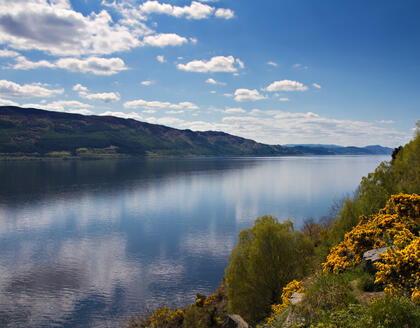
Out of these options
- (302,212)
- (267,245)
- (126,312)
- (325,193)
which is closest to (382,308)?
(267,245)

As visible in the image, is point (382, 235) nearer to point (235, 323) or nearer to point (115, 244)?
point (235, 323)

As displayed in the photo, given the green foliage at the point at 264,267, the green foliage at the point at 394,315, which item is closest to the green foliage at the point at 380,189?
the green foliage at the point at 264,267

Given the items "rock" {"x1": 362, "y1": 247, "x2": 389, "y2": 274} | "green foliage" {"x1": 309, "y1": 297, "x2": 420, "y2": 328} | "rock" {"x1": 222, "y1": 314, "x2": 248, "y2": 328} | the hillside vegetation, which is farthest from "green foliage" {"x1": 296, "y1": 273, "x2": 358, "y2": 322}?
"rock" {"x1": 222, "y1": 314, "x2": 248, "y2": 328}

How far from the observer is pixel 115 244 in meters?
64.9

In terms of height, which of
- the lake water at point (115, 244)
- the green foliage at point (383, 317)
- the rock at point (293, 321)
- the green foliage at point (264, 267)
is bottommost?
the lake water at point (115, 244)

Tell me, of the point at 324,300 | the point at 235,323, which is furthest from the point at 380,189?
the point at 324,300

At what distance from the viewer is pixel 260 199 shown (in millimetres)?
113438

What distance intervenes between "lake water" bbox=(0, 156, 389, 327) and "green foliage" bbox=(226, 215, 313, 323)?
8.88m

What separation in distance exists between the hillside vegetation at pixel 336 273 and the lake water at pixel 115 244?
759 centimetres

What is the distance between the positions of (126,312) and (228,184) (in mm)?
116538

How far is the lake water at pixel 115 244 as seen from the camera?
135 feet

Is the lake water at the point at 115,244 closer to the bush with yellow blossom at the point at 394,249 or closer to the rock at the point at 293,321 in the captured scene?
the bush with yellow blossom at the point at 394,249

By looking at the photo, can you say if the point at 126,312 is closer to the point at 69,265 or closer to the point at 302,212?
the point at 69,265

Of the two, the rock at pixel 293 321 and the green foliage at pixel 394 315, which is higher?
the green foliage at pixel 394 315
